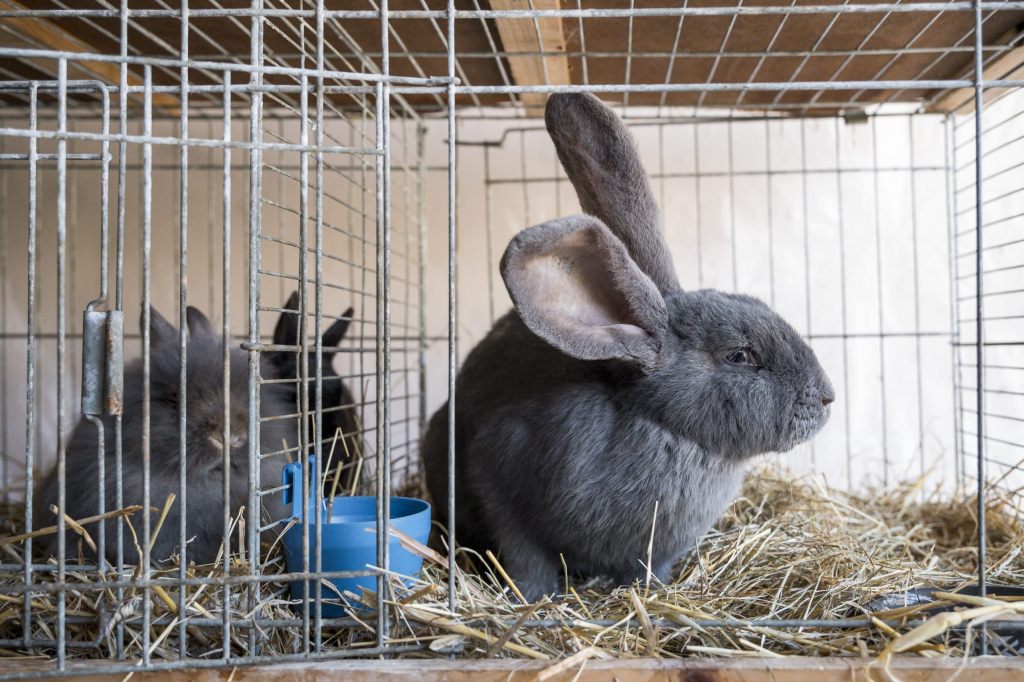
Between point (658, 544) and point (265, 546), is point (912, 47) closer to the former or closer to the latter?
point (658, 544)

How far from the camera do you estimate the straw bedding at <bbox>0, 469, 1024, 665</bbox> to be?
1.58 metres

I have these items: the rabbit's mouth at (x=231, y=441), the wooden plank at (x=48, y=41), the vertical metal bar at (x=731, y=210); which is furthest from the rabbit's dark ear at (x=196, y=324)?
the vertical metal bar at (x=731, y=210)

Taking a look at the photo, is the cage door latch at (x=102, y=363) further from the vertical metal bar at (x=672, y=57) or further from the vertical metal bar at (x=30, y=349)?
the vertical metal bar at (x=672, y=57)

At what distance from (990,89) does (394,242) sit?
2.55m

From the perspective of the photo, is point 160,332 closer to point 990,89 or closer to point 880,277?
point 990,89

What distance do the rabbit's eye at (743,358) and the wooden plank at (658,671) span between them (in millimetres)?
732

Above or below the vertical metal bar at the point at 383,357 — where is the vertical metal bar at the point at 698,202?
above

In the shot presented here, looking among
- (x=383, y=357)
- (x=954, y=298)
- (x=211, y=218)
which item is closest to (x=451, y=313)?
(x=383, y=357)

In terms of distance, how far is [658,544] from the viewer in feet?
6.54

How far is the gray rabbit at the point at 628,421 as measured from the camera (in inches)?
75.4

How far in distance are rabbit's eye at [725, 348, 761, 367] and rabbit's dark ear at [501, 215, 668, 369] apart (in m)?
0.19

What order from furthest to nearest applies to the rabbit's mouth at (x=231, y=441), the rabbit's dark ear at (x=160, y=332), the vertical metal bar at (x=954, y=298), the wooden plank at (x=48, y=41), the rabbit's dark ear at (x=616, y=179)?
the vertical metal bar at (x=954, y=298), the wooden plank at (x=48, y=41), the rabbit's dark ear at (x=160, y=332), the rabbit's dark ear at (x=616, y=179), the rabbit's mouth at (x=231, y=441)

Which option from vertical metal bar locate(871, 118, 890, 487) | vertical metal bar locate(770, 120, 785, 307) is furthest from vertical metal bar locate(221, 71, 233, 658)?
vertical metal bar locate(871, 118, 890, 487)

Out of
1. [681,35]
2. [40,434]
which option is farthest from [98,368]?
[40,434]
